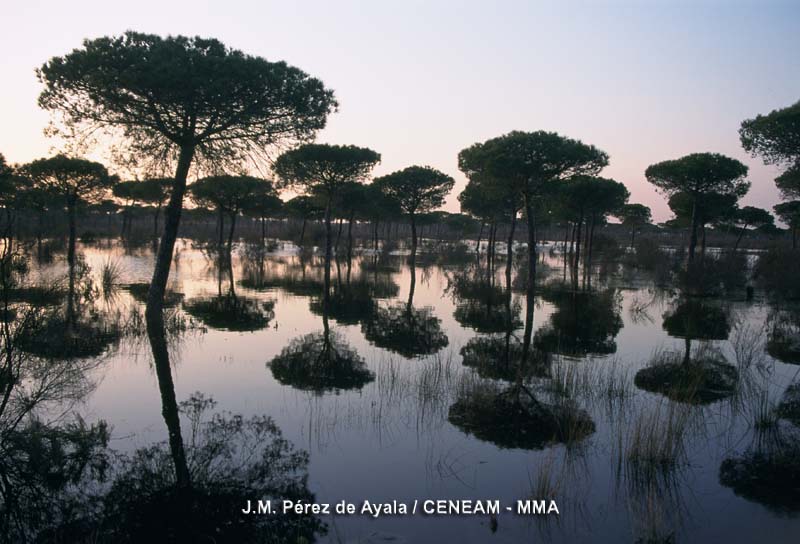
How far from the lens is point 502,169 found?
33156 millimetres

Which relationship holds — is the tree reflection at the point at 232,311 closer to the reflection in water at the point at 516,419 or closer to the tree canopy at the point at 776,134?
the reflection in water at the point at 516,419

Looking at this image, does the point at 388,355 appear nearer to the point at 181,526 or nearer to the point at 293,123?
the point at 181,526

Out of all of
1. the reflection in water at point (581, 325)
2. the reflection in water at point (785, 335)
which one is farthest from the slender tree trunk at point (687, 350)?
the reflection in water at point (785, 335)

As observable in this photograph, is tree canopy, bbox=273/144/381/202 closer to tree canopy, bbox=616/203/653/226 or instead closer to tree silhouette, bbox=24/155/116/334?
tree silhouette, bbox=24/155/116/334

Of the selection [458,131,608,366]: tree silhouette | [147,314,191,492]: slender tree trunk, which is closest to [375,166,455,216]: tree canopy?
[458,131,608,366]: tree silhouette

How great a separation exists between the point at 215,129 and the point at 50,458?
1297 centimetres

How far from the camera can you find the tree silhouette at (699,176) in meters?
37.8

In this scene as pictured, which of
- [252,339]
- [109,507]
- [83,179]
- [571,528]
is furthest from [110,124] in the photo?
[83,179]

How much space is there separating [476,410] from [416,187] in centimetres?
5109

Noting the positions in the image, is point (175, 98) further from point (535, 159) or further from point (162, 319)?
point (535, 159)

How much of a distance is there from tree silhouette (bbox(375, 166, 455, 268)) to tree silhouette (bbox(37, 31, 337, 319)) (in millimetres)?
39478

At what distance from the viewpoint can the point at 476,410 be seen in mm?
8617

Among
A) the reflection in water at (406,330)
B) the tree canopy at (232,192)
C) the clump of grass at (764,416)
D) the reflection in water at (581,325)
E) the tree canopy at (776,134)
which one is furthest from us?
the tree canopy at (232,192)

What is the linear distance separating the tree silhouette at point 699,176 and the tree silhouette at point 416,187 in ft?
78.6
